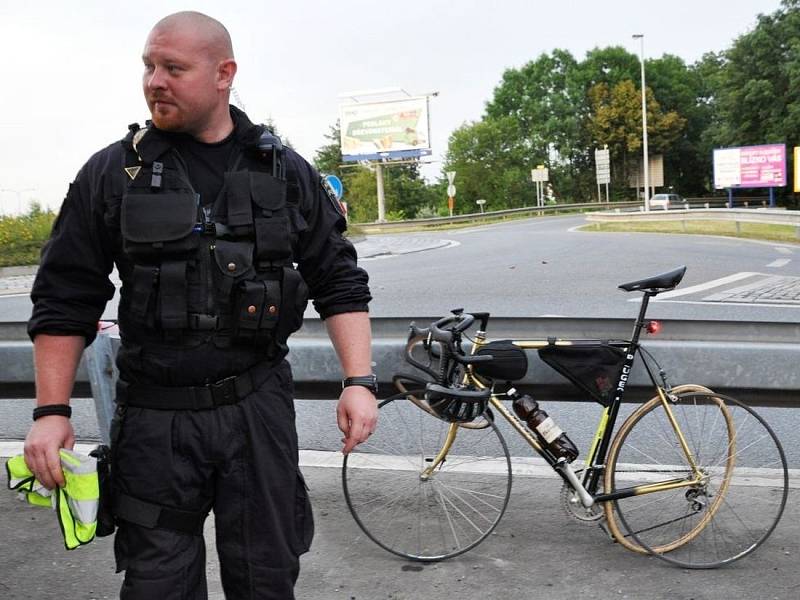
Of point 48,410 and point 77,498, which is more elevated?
point 48,410

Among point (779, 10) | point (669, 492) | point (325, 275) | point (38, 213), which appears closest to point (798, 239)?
point (38, 213)

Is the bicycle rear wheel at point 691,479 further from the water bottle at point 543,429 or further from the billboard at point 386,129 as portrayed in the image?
the billboard at point 386,129

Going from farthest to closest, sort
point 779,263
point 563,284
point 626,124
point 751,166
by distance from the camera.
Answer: point 626,124
point 751,166
point 779,263
point 563,284

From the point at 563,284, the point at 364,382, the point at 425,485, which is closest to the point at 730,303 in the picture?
the point at 563,284

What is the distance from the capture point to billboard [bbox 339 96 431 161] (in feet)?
202

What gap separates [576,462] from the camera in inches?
151

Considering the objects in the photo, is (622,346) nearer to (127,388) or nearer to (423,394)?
(423,394)

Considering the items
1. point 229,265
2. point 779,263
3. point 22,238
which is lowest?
point 779,263

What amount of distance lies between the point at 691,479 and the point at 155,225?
2.46 meters

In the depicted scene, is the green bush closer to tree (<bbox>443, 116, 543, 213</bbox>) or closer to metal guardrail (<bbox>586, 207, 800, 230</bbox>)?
metal guardrail (<bbox>586, 207, 800, 230</bbox>)

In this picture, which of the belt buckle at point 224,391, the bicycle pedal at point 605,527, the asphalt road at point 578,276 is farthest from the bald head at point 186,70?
the asphalt road at point 578,276

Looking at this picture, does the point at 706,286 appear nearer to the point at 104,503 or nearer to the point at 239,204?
the point at 239,204

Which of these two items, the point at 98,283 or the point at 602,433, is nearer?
the point at 98,283

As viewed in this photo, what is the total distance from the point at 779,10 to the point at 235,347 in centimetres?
6798
